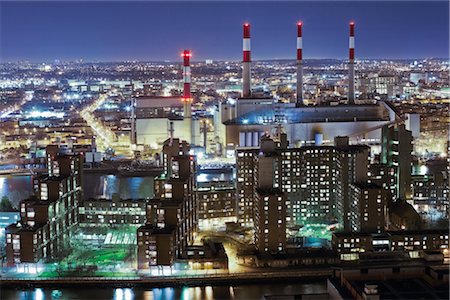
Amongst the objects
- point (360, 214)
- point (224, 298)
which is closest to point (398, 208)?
point (360, 214)

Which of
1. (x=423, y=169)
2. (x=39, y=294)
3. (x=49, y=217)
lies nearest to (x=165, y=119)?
(x=423, y=169)

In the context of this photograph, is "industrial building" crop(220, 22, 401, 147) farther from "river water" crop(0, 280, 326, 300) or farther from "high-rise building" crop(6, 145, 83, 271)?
"river water" crop(0, 280, 326, 300)

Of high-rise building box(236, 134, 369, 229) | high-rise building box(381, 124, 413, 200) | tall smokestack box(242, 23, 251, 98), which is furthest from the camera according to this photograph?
tall smokestack box(242, 23, 251, 98)

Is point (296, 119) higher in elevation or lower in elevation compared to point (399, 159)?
higher

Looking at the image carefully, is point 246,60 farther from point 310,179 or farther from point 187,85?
point 310,179

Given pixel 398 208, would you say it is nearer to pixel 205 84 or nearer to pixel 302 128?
pixel 302 128

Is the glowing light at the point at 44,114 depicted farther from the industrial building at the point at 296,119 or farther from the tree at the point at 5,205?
the tree at the point at 5,205

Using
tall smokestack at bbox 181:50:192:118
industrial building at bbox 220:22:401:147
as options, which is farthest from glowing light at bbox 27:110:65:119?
industrial building at bbox 220:22:401:147
